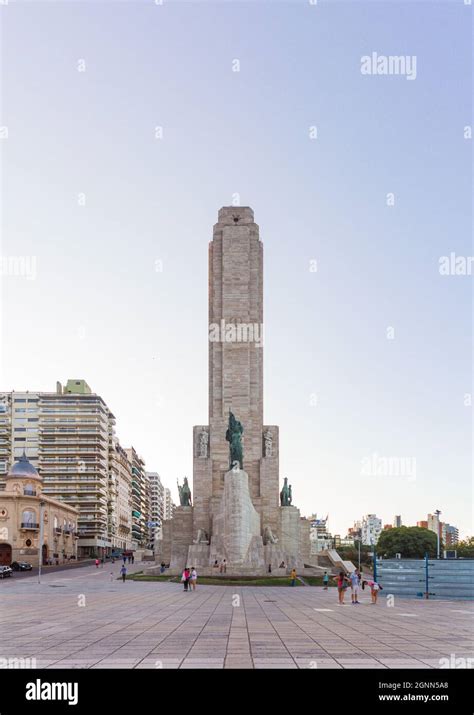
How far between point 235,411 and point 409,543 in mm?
57491

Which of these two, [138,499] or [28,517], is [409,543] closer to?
[28,517]

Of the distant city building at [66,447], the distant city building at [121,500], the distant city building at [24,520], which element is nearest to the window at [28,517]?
the distant city building at [24,520]

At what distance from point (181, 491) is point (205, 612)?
154 feet

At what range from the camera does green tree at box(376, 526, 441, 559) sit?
395 ft

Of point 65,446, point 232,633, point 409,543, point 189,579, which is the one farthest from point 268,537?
point 65,446

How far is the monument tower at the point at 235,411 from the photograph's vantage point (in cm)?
7181

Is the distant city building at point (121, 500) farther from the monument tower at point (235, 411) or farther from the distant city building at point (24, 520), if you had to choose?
the monument tower at point (235, 411)

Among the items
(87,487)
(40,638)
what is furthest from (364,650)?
(87,487)

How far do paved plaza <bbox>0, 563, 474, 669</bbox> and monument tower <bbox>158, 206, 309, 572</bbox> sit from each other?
120ft

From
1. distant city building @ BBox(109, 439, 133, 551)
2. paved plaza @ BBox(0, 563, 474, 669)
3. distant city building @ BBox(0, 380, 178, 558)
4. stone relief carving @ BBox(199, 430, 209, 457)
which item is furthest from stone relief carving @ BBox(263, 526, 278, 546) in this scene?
distant city building @ BBox(109, 439, 133, 551)

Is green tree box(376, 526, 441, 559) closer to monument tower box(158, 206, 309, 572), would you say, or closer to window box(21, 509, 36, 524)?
monument tower box(158, 206, 309, 572)

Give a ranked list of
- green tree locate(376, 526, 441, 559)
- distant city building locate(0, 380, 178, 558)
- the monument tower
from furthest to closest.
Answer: green tree locate(376, 526, 441, 559) < distant city building locate(0, 380, 178, 558) < the monument tower
